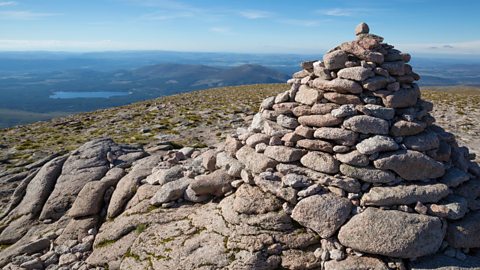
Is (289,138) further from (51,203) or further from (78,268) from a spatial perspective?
(51,203)

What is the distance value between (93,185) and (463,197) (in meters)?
14.4

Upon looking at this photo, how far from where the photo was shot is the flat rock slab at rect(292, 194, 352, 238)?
10.7m

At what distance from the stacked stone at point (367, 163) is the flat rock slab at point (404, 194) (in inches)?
1.1

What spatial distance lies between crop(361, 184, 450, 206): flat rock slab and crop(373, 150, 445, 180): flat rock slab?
0.40 m

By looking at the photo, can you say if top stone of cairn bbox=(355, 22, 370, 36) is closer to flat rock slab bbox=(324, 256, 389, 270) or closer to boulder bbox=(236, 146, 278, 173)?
boulder bbox=(236, 146, 278, 173)

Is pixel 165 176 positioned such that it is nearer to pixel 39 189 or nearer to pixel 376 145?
pixel 39 189

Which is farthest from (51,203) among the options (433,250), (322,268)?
(433,250)

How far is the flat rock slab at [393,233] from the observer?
32.8ft

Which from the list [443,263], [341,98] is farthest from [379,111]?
[443,263]

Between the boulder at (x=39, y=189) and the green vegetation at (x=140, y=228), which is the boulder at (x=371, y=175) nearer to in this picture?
the green vegetation at (x=140, y=228)

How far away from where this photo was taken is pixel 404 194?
35.0ft

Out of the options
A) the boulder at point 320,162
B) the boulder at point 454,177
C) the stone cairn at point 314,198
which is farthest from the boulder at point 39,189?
the boulder at point 454,177

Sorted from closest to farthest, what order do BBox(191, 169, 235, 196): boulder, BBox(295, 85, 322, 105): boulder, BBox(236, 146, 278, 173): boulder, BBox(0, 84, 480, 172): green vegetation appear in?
BBox(236, 146, 278, 173): boulder, BBox(295, 85, 322, 105): boulder, BBox(191, 169, 235, 196): boulder, BBox(0, 84, 480, 172): green vegetation

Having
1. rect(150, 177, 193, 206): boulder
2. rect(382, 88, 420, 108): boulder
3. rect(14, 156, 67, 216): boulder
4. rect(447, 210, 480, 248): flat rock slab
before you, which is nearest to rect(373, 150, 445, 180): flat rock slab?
rect(447, 210, 480, 248): flat rock slab
